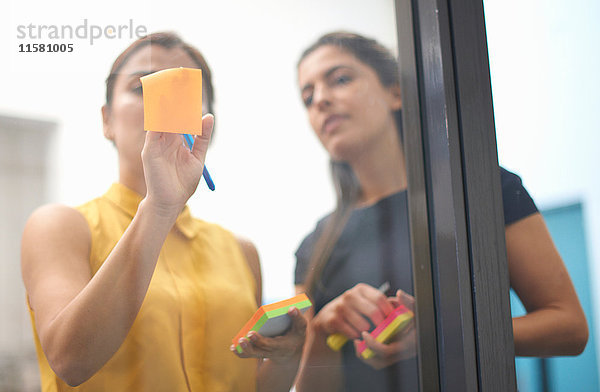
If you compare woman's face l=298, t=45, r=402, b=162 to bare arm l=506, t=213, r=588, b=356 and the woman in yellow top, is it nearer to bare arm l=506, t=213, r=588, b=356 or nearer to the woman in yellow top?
the woman in yellow top

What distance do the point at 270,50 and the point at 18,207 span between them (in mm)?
457

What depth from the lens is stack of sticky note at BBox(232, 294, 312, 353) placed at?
841 millimetres

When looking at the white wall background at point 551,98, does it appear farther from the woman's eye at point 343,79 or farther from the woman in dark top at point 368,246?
the woman's eye at point 343,79

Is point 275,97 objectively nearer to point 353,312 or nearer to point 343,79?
point 343,79

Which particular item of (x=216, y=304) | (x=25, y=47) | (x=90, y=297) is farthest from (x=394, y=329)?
(x=25, y=47)

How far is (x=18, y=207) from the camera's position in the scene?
762mm

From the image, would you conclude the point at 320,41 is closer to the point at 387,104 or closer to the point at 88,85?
the point at 387,104

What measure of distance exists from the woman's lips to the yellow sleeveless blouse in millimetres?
246

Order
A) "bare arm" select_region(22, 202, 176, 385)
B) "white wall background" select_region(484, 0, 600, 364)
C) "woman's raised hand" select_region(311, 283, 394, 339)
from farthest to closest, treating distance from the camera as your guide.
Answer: "white wall background" select_region(484, 0, 600, 364), "woman's raised hand" select_region(311, 283, 394, 339), "bare arm" select_region(22, 202, 176, 385)

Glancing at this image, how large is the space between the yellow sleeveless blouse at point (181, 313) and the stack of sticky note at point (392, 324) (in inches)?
8.7


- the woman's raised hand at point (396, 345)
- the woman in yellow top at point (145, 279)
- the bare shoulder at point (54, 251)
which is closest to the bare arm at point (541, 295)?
the woman's raised hand at point (396, 345)

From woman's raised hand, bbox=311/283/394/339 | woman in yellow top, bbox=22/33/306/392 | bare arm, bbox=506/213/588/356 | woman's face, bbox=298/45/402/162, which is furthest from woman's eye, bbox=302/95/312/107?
bare arm, bbox=506/213/588/356

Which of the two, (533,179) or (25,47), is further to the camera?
(533,179)

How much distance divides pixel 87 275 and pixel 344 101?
508 mm
